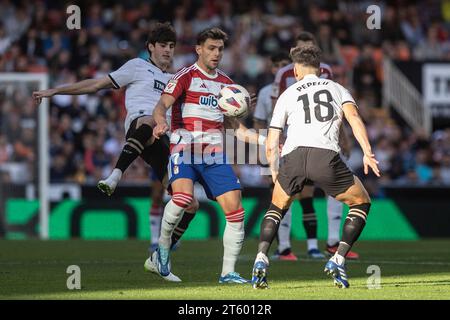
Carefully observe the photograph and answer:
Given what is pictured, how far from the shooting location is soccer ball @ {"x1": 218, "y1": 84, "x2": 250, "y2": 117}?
33.7ft

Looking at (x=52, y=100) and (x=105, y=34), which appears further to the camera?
(x=105, y=34)

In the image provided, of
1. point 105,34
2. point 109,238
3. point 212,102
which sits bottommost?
point 109,238

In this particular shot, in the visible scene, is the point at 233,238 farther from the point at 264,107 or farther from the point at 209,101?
the point at 264,107

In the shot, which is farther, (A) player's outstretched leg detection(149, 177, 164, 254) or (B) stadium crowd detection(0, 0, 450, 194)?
(B) stadium crowd detection(0, 0, 450, 194)

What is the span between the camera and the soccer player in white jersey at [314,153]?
9.66m

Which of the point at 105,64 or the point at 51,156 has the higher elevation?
the point at 105,64

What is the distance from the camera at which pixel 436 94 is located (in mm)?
24625

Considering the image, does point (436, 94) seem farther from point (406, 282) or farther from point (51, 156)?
point (406, 282)

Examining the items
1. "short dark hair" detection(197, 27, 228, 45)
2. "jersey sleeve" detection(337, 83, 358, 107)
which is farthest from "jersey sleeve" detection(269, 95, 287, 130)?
"short dark hair" detection(197, 27, 228, 45)

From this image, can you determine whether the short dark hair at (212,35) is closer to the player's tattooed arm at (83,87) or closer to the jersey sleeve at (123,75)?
the player's tattooed arm at (83,87)

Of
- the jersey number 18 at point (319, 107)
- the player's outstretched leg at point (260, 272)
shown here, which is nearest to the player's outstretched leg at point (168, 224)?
the player's outstretched leg at point (260, 272)

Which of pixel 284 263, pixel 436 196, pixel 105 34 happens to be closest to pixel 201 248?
pixel 284 263

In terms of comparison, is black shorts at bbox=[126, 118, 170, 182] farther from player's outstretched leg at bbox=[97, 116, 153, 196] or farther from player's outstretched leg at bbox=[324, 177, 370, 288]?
player's outstretched leg at bbox=[324, 177, 370, 288]

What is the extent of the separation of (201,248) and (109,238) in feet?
14.0
